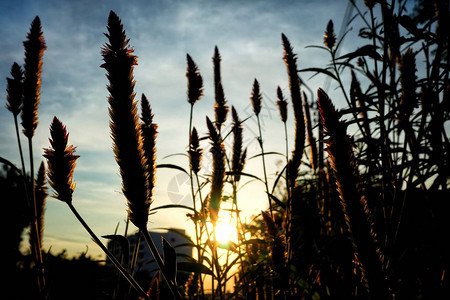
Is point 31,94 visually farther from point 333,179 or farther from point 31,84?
point 333,179

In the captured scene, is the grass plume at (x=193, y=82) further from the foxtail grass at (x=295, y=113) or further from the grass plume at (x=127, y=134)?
the grass plume at (x=127, y=134)

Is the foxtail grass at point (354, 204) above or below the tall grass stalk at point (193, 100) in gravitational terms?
below

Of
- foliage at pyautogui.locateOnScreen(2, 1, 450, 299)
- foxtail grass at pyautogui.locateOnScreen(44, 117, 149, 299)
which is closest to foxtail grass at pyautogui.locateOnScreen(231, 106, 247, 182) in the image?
foliage at pyautogui.locateOnScreen(2, 1, 450, 299)

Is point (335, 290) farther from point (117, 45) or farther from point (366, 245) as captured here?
point (117, 45)

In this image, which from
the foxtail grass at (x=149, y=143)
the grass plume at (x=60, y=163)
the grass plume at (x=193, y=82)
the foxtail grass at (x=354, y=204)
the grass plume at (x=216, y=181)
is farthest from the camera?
the grass plume at (x=193, y=82)

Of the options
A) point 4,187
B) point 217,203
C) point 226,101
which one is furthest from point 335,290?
point 4,187

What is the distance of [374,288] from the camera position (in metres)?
0.50

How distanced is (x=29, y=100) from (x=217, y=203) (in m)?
1.14

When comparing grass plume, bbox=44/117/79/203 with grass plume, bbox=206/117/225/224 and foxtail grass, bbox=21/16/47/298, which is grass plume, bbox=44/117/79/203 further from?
grass plume, bbox=206/117/225/224

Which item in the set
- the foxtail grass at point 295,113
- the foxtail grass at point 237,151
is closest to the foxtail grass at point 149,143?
the foxtail grass at point 295,113

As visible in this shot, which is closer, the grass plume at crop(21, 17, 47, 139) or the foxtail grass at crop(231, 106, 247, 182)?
the grass plume at crop(21, 17, 47, 139)

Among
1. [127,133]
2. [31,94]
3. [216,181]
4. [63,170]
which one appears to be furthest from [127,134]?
[31,94]

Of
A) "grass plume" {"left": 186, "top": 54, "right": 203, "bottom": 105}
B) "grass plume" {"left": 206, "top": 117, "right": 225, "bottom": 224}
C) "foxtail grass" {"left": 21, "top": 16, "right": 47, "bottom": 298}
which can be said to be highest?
"grass plume" {"left": 186, "top": 54, "right": 203, "bottom": 105}

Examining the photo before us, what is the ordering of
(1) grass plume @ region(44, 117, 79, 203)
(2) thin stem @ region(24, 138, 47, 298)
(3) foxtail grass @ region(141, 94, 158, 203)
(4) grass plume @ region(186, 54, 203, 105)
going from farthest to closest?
1. (4) grass plume @ region(186, 54, 203, 105)
2. (2) thin stem @ region(24, 138, 47, 298)
3. (3) foxtail grass @ region(141, 94, 158, 203)
4. (1) grass plume @ region(44, 117, 79, 203)
